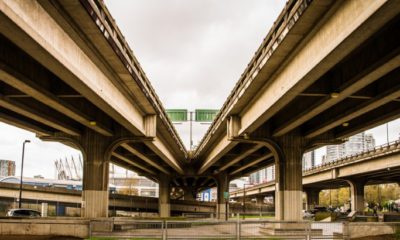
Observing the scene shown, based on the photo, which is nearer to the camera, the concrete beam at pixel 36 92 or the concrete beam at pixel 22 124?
the concrete beam at pixel 36 92

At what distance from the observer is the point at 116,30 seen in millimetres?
19875

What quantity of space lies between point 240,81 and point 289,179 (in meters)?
10.2

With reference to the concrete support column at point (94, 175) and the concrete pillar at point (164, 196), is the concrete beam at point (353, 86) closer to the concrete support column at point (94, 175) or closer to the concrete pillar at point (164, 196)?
the concrete support column at point (94, 175)

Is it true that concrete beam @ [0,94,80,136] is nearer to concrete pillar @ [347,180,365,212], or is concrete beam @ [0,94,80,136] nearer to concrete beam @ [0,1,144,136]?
concrete beam @ [0,1,144,136]

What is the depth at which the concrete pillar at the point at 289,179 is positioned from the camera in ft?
113

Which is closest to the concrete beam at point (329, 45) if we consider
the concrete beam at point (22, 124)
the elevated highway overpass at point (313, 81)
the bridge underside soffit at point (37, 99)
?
the elevated highway overpass at point (313, 81)

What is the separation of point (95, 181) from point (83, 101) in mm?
9149

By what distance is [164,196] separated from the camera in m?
82.7

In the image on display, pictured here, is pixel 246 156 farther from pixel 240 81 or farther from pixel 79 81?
pixel 79 81

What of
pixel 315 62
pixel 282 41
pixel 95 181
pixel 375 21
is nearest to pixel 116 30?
pixel 282 41

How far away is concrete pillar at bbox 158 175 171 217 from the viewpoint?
8231 centimetres

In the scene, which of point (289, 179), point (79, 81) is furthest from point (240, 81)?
point (79, 81)

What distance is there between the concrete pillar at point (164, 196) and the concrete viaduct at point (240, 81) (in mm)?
40658

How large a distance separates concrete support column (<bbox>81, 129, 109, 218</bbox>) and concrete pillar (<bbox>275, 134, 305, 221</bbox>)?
12.5m
